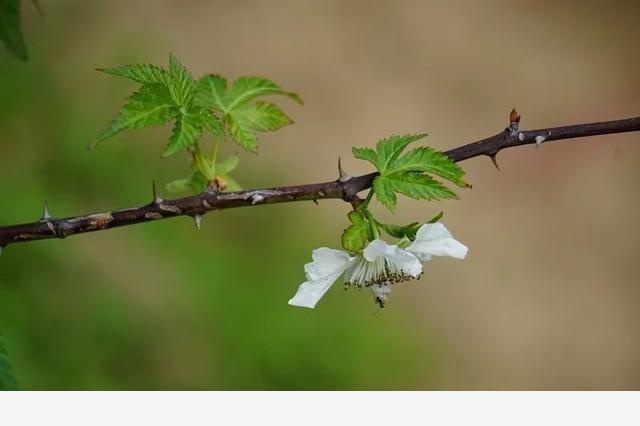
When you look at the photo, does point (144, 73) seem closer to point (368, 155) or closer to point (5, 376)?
point (368, 155)

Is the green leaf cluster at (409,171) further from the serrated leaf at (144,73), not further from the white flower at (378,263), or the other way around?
the serrated leaf at (144,73)

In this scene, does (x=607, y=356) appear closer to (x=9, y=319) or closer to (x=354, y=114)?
(x=354, y=114)

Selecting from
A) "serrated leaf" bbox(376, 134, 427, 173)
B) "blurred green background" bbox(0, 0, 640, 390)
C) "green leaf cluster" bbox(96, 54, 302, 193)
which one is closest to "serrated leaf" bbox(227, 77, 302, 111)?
"green leaf cluster" bbox(96, 54, 302, 193)

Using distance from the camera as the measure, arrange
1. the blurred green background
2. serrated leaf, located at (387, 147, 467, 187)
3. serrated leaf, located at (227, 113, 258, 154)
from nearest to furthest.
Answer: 1. serrated leaf, located at (387, 147, 467, 187)
2. serrated leaf, located at (227, 113, 258, 154)
3. the blurred green background

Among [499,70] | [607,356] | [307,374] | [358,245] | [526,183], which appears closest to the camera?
[358,245]

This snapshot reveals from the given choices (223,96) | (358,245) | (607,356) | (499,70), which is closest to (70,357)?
(223,96)

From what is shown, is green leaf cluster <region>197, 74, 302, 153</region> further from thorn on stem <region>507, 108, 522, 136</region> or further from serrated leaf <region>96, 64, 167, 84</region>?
thorn on stem <region>507, 108, 522, 136</region>
